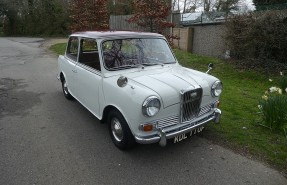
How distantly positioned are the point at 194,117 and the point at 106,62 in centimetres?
166

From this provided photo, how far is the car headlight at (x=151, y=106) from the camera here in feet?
10.9

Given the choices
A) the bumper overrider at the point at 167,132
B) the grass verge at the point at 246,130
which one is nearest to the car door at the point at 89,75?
the bumper overrider at the point at 167,132

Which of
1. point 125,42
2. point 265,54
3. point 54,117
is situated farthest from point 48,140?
point 265,54

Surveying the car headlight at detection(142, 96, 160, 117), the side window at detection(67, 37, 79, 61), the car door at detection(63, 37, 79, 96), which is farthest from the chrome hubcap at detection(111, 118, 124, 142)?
the side window at detection(67, 37, 79, 61)

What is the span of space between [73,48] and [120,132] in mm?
2601

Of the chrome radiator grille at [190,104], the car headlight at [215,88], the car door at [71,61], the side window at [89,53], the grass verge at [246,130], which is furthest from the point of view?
the car door at [71,61]

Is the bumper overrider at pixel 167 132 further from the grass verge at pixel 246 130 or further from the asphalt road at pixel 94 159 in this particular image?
the grass verge at pixel 246 130

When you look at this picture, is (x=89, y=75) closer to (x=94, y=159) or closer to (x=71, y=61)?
(x=71, y=61)

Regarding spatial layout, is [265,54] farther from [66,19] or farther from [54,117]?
[66,19]

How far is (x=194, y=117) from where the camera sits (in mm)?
3871

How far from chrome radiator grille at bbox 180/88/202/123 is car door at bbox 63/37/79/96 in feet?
8.78

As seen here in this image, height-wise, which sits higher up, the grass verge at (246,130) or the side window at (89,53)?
the side window at (89,53)

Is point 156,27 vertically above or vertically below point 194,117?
above

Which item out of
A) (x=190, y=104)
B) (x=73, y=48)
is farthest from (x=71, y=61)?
(x=190, y=104)
